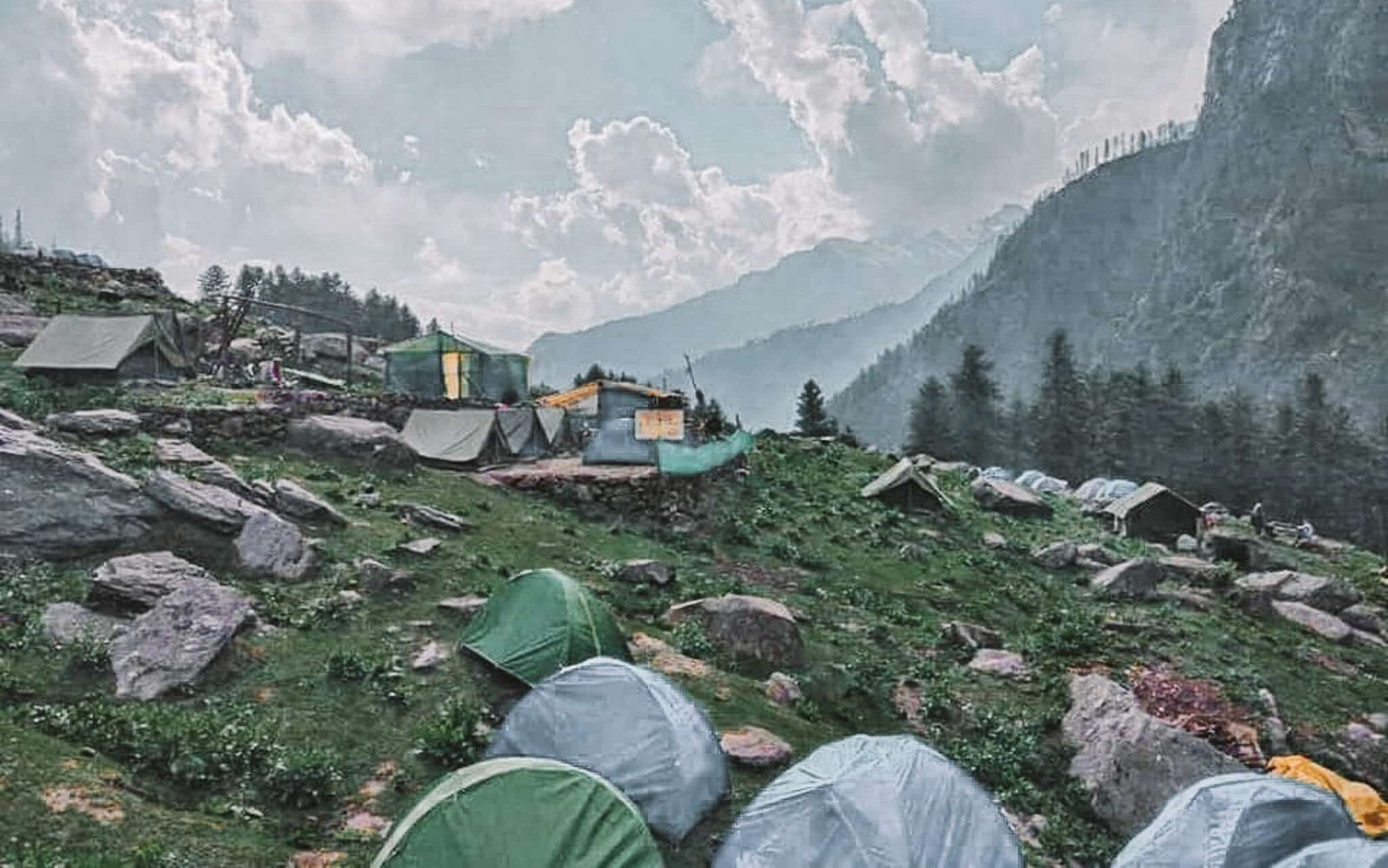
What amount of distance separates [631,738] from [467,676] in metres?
3.69

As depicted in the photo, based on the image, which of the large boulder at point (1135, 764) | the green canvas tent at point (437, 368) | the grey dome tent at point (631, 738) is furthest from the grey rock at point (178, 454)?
the green canvas tent at point (437, 368)

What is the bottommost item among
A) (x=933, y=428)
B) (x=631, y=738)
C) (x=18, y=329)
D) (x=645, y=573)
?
(x=631, y=738)

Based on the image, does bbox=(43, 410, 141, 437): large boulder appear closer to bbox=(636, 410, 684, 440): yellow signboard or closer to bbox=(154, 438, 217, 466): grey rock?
bbox=(154, 438, 217, 466): grey rock

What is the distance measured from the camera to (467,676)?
13648mm

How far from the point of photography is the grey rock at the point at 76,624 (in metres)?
12.6

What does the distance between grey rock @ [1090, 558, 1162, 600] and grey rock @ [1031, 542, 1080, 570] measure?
224 centimetres

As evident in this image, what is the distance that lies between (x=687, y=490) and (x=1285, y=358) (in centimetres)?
15468

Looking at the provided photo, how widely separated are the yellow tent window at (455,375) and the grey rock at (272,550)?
92.4 feet

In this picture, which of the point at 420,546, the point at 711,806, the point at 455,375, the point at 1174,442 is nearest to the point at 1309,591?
the point at 711,806

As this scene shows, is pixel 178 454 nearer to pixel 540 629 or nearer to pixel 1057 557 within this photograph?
pixel 540 629

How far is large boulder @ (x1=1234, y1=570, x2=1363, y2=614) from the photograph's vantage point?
1095 inches

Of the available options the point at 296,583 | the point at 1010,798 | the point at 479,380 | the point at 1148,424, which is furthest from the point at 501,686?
the point at 1148,424

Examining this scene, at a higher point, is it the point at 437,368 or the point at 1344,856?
the point at 437,368

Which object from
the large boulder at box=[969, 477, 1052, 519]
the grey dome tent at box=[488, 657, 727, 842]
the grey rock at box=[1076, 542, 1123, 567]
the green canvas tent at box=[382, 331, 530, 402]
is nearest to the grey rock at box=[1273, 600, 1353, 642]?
the grey rock at box=[1076, 542, 1123, 567]
